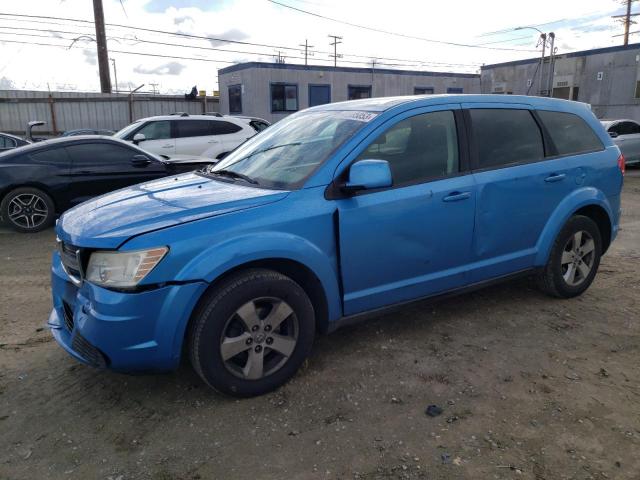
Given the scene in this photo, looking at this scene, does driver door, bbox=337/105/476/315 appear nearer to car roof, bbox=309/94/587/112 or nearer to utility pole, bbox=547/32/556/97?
car roof, bbox=309/94/587/112

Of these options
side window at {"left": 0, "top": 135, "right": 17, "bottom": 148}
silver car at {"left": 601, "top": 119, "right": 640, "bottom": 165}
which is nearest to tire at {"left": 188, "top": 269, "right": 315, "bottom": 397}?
side window at {"left": 0, "top": 135, "right": 17, "bottom": 148}

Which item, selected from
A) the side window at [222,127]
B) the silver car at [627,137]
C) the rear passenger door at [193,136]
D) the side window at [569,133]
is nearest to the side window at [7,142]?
the rear passenger door at [193,136]

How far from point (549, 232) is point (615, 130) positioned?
43.2ft

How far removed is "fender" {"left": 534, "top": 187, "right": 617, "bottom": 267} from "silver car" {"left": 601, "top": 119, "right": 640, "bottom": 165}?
1239cm

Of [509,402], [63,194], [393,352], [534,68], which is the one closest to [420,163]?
[393,352]

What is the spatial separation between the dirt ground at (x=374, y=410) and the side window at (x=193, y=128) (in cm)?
823

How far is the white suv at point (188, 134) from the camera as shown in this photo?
37.7 feet

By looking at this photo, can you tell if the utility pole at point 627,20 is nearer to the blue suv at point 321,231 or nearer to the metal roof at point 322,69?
the metal roof at point 322,69

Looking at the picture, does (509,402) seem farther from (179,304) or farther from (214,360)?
(179,304)

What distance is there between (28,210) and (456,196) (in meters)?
6.32

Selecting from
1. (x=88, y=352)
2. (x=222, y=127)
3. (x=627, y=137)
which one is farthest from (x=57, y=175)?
(x=627, y=137)

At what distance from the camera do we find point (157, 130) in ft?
38.2

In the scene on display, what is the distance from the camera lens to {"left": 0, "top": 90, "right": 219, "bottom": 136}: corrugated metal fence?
24.1 metres

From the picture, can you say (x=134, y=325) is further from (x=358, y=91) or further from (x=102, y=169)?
(x=358, y=91)
